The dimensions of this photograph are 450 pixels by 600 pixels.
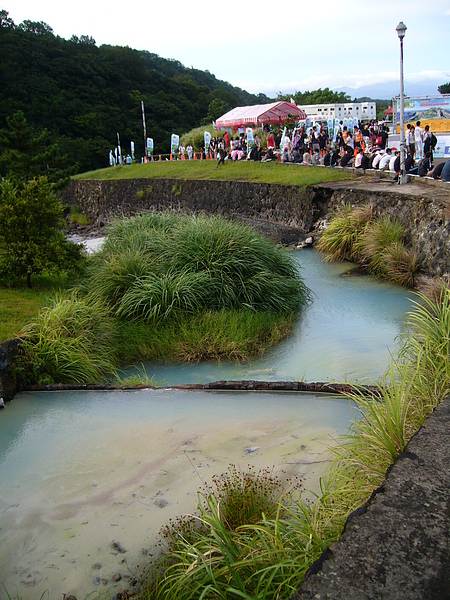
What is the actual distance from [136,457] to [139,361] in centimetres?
309

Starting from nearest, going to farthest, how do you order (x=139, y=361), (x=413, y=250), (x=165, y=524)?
(x=165, y=524), (x=139, y=361), (x=413, y=250)

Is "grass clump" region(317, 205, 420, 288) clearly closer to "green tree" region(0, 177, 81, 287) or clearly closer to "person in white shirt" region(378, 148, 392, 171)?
"person in white shirt" region(378, 148, 392, 171)

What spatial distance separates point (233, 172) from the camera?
25.5 meters

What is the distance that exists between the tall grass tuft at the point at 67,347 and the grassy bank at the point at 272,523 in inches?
133

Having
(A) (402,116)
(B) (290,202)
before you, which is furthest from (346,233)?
(B) (290,202)

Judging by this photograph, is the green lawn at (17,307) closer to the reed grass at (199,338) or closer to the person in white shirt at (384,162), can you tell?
the reed grass at (199,338)

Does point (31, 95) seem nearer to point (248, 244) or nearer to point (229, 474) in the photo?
point (248, 244)

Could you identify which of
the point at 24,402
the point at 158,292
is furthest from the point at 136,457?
the point at 158,292

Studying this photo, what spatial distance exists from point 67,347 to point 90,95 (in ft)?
203

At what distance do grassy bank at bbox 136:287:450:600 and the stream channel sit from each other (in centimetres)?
32

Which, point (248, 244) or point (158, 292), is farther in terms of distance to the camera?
point (248, 244)

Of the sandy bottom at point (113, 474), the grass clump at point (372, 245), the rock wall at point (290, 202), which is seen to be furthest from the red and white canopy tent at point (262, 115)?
the sandy bottom at point (113, 474)

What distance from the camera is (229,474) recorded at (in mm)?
4668

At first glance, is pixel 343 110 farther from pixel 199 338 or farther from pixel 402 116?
pixel 199 338
